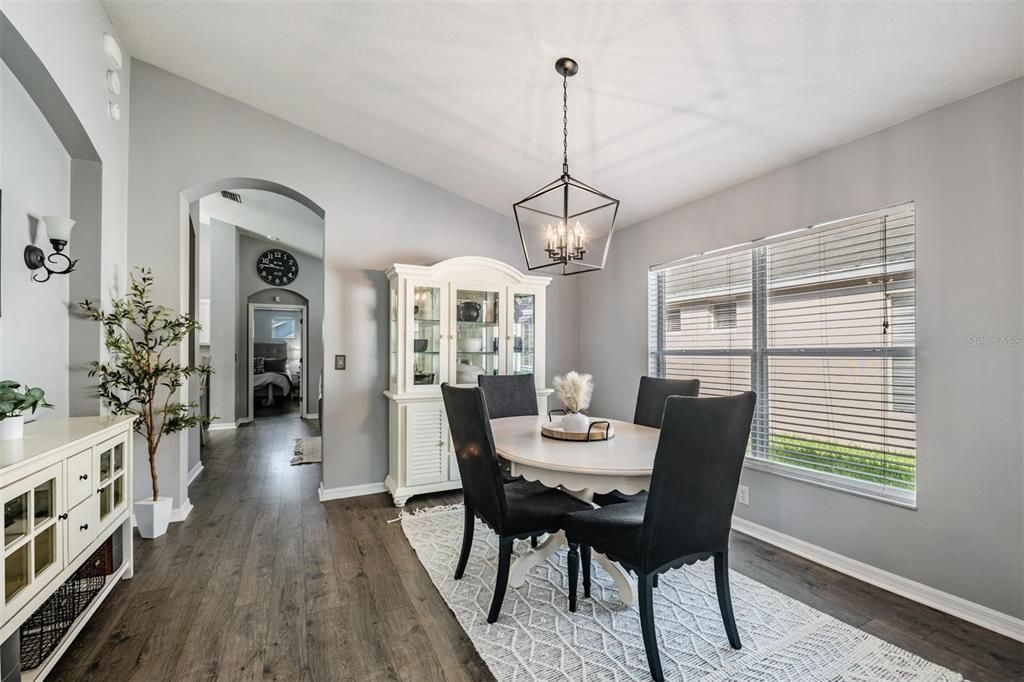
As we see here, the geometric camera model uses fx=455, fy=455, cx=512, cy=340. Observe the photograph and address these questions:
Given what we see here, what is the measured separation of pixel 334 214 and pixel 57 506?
8.70 ft

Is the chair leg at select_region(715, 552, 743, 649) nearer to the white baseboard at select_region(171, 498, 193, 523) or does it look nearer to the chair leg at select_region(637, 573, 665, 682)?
the chair leg at select_region(637, 573, 665, 682)

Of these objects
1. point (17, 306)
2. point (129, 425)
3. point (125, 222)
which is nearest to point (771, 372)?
point (129, 425)

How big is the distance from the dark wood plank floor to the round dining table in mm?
588

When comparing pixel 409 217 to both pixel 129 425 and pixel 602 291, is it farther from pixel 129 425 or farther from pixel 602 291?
pixel 129 425

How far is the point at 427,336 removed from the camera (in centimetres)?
376

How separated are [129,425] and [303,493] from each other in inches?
69.4

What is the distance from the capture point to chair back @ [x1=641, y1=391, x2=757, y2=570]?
1614mm

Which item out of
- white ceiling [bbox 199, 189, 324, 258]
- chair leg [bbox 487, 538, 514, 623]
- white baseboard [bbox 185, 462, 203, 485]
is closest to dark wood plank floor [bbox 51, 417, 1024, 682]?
chair leg [bbox 487, 538, 514, 623]

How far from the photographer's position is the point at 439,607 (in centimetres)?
216

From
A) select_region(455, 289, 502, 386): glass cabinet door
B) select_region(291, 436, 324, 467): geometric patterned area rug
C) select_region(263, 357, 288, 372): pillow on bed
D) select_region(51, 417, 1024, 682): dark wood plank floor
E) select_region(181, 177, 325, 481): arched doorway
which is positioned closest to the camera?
select_region(51, 417, 1024, 682): dark wood plank floor

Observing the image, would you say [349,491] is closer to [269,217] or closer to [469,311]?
[469,311]

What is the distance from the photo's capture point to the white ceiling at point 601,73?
6.01 ft

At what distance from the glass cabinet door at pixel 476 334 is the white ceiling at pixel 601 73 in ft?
3.31

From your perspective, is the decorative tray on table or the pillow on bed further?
the pillow on bed
